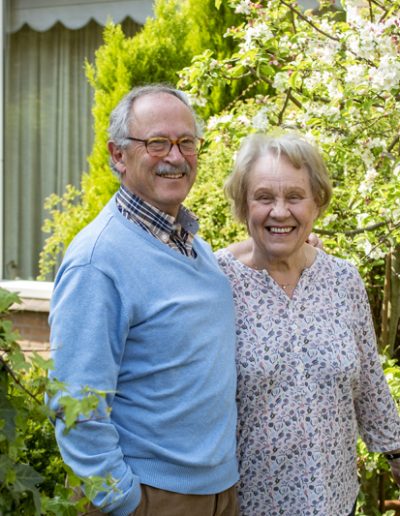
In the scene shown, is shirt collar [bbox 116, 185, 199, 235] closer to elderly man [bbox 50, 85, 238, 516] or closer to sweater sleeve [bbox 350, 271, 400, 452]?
elderly man [bbox 50, 85, 238, 516]

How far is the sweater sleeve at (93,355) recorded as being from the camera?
87.4 inches

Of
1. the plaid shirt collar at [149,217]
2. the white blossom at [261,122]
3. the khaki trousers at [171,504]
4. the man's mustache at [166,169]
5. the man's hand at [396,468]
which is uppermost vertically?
the white blossom at [261,122]

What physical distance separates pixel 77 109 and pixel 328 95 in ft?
12.1

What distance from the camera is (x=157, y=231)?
245 cm

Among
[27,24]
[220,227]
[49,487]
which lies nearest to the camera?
[49,487]

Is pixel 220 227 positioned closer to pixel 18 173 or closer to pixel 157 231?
pixel 157 231

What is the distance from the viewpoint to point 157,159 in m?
2.45

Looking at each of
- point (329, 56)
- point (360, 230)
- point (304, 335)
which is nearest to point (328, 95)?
point (329, 56)

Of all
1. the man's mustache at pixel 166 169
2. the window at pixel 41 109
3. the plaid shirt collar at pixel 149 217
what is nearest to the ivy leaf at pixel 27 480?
the plaid shirt collar at pixel 149 217

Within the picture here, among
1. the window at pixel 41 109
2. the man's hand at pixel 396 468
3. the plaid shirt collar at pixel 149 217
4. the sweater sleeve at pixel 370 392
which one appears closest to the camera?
Result: the plaid shirt collar at pixel 149 217

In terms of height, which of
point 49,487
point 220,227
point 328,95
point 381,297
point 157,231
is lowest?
Result: point 49,487

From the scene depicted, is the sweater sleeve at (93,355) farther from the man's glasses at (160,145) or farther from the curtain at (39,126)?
the curtain at (39,126)

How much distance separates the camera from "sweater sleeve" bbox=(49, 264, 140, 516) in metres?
2.22

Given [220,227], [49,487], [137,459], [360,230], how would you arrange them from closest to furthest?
[137,459] → [49,487] → [360,230] → [220,227]
